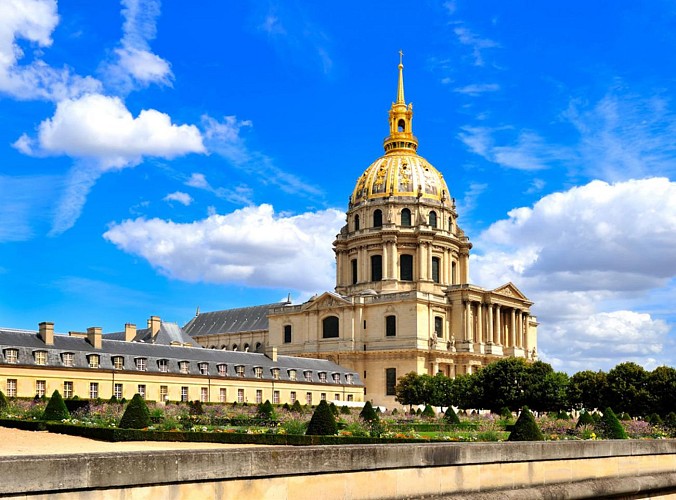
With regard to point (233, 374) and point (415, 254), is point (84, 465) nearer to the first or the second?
point (233, 374)

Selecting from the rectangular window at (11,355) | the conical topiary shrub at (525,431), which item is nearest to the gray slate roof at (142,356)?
the rectangular window at (11,355)

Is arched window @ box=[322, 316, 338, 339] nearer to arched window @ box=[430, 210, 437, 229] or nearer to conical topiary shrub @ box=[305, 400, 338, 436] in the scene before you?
arched window @ box=[430, 210, 437, 229]

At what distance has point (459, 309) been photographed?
3428 inches

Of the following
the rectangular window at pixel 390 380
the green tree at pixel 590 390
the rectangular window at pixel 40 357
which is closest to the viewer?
the rectangular window at pixel 40 357

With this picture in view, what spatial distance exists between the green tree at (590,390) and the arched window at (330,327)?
96.6ft

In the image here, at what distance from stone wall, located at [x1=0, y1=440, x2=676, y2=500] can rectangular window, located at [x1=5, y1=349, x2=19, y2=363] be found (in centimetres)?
4623

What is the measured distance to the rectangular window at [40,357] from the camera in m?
53.7

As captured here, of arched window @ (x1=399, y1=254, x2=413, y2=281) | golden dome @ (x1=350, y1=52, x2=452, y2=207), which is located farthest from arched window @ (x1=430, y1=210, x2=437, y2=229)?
arched window @ (x1=399, y1=254, x2=413, y2=281)

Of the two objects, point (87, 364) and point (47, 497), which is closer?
point (47, 497)

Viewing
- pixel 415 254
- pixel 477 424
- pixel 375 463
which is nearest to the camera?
pixel 375 463

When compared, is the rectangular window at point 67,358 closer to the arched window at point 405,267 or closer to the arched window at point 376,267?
the arched window at point 376,267

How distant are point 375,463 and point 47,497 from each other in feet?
11.8

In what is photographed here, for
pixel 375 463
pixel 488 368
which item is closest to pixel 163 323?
pixel 488 368

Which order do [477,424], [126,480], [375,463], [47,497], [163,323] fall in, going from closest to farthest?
1. [47,497]
2. [126,480]
3. [375,463]
4. [477,424]
5. [163,323]
